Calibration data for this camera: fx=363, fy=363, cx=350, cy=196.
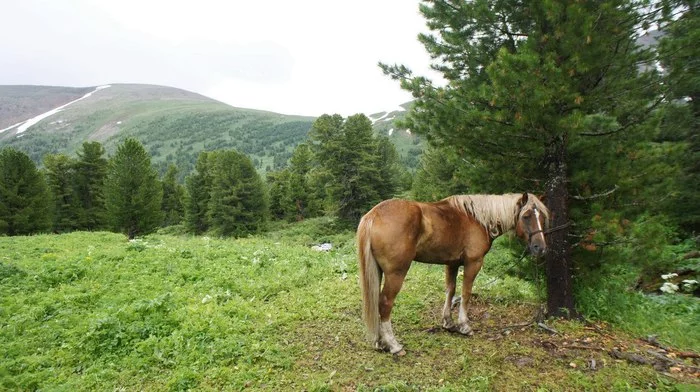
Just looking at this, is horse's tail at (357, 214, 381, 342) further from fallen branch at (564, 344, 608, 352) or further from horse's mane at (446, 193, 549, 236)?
fallen branch at (564, 344, 608, 352)

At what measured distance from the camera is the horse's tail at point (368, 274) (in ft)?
16.6

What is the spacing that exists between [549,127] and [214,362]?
19.2 feet

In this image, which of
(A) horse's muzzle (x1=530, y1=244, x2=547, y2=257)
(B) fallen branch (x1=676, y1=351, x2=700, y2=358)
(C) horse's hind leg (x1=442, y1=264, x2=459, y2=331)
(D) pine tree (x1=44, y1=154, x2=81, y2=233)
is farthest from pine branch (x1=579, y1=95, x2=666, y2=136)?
(D) pine tree (x1=44, y1=154, x2=81, y2=233)

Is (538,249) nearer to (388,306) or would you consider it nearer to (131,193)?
(388,306)

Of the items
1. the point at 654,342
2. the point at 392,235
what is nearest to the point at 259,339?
the point at 392,235

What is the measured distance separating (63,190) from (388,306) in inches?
1731

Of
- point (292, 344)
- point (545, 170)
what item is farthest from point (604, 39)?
point (292, 344)

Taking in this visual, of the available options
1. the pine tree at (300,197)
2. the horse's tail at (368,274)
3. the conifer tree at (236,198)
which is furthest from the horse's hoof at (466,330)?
the pine tree at (300,197)

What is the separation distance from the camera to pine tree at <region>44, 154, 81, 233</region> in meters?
36.4

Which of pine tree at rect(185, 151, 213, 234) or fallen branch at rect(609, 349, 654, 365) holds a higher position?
fallen branch at rect(609, 349, 654, 365)

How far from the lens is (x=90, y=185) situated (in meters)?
37.7

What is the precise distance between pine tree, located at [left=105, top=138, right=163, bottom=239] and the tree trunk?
32.8m

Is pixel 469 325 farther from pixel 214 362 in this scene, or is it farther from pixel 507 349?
pixel 214 362

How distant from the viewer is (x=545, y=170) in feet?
20.1
